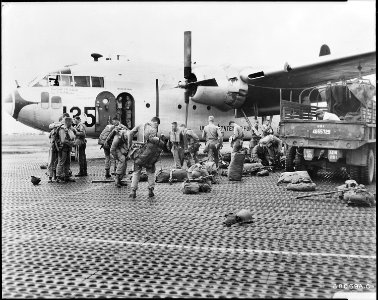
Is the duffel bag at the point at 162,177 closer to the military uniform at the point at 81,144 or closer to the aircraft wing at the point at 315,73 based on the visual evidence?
the military uniform at the point at 81,144

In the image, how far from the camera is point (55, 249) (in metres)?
5.06

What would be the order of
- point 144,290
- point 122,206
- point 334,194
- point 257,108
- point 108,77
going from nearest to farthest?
point 144,290 → point 122,206 → point 334,194 → point 108,77 → point 257,108

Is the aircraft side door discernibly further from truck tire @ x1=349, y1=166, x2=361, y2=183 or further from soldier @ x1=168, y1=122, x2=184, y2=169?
truck tire @ x1=349, y1=166, x2=361, y2=183

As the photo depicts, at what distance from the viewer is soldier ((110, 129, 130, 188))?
10.6 m

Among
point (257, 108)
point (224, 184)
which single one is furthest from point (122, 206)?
point (257, 108)

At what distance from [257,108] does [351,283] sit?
1595cm

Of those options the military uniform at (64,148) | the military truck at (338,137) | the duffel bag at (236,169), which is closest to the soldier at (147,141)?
the military uniform at (64,148)

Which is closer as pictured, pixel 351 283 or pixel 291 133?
pixel 351 283

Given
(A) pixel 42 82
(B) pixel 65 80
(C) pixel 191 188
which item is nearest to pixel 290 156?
(C) pixel 191 188

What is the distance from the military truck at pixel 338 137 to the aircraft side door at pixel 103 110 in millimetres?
7797

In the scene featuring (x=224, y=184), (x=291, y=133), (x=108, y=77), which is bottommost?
(x=224, y=184)

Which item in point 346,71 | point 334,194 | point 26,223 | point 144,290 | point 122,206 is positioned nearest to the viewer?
point 144,290

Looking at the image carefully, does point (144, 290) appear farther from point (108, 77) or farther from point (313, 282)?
point (108, 77)

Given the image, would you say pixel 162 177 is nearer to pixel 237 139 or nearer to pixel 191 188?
pixel 191 188
